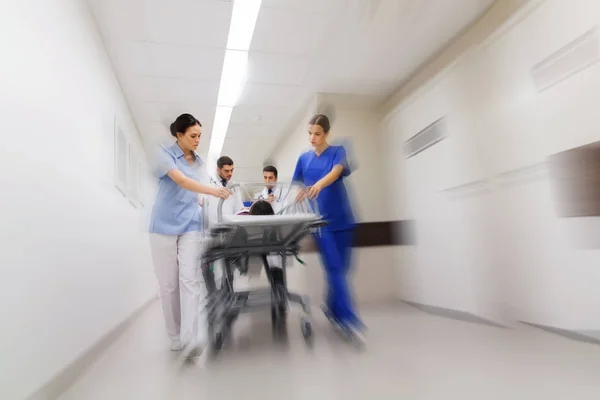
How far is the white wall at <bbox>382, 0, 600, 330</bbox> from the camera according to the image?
81.2 inches

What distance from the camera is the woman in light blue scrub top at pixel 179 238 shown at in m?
2.15

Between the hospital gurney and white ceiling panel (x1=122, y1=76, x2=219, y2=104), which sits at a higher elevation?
white ceiling panel (x1=122, y1=76, x2=219, y2=104)

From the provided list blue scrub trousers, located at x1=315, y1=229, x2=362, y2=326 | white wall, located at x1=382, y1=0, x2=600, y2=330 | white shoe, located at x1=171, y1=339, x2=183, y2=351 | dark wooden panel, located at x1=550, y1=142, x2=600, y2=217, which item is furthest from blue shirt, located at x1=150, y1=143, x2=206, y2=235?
white wall, located at x1=382, y1=0, x2=600, y2=330

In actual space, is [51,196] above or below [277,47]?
below

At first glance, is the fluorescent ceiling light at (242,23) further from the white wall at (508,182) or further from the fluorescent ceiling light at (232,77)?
the white wall at (508,182)

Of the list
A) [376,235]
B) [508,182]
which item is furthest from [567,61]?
[376,235]

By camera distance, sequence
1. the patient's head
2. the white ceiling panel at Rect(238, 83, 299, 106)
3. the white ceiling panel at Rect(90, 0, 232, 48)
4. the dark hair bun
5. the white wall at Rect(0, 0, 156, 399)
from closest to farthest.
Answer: the white wall at Rect(0, 0, 156, 399), the dark hair bun, the patient's head, the white ceiling panel at Rect(90, 0, 232, 48), the white ceiling panel at Rect(238, 83, 299, 106)

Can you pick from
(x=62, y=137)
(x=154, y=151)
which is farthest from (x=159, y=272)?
(x=62, y=137)

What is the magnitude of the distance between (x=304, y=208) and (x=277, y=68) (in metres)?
1.85

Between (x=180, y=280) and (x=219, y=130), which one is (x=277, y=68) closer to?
(x=219, y=130)

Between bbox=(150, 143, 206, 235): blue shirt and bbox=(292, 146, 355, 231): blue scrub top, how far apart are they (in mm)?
749

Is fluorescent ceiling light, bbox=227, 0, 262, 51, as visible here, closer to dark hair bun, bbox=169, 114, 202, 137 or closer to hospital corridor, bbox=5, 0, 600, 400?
hospital corridor, bbox=5, 0, 600, 400

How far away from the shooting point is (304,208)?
2412mm

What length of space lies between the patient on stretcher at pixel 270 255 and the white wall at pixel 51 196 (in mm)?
995
